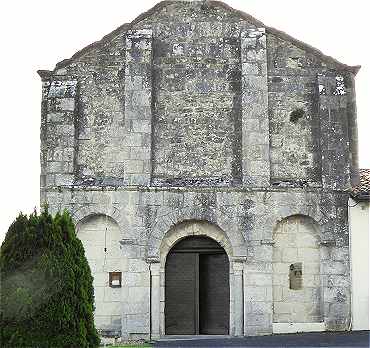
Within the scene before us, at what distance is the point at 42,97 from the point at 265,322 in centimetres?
772

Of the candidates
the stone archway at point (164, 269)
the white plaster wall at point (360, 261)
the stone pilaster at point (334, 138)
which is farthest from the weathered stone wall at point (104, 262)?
the white plaster wall at point (360, 261)

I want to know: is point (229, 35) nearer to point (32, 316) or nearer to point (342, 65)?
point (342, 65)

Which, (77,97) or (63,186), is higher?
(77,97)

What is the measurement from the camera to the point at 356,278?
18594mm

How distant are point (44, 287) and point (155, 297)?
6.44m

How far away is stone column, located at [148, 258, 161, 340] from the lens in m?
18.5

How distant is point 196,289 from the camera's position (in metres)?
19.3

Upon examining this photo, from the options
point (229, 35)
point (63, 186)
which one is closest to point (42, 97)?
point (63, 186)

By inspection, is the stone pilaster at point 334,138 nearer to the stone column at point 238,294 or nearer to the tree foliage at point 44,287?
the stone column at point 238,294

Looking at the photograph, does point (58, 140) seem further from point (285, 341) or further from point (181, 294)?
point (285, 341)

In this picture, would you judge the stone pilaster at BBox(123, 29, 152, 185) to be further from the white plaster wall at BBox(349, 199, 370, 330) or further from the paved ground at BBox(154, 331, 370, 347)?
the white plaster wall at BBox(349, 199, 370, 330)

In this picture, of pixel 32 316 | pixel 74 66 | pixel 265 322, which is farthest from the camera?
pixel 74 66

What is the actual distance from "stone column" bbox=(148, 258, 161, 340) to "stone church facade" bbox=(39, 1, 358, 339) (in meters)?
0.03

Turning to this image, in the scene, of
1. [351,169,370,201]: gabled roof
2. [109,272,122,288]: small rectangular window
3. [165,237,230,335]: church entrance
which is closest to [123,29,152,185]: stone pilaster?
[165,237,230,335]: church entrance
